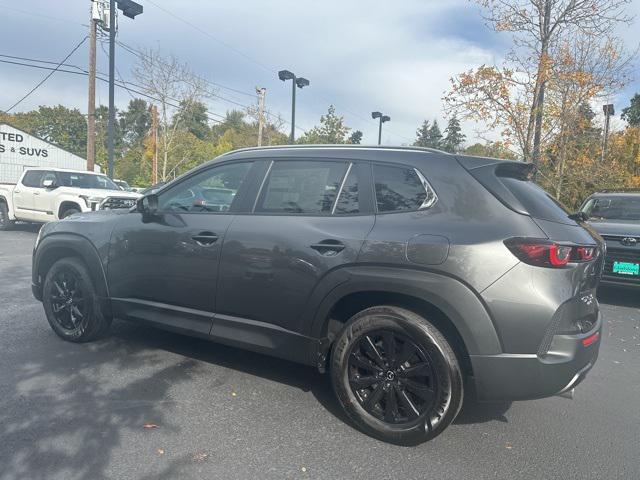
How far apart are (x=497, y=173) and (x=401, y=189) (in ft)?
2.00

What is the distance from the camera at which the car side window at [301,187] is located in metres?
3.37

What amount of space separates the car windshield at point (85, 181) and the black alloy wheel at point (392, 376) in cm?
1179

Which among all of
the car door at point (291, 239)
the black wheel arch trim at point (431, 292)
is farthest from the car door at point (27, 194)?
the black wheel arch trim at point (431, 292)

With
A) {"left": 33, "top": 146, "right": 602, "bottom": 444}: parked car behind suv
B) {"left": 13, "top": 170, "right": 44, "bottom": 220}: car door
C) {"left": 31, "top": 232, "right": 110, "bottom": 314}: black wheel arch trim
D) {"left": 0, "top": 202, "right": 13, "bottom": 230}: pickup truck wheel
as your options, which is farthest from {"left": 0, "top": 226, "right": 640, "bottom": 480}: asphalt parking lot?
{"left": 0, "top": 202, "right": 13, "bottom": 230}: pickup truck wheel

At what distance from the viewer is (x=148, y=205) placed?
154 inches

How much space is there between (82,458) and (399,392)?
1.87m

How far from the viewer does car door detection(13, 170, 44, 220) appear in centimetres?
1289

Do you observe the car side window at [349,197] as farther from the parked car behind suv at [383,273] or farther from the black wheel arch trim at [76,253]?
the black wheel arch trim at [76,253]

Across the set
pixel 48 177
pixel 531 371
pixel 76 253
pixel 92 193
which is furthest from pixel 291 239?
pixel 48 177

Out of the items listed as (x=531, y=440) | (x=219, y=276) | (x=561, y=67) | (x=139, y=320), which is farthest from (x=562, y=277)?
(x=561, y=67)

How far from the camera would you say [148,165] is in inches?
1553

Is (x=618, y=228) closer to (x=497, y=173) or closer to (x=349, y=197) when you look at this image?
(x=497, y=173)

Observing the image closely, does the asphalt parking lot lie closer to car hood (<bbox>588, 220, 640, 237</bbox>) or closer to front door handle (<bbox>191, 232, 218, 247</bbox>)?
front door handle (<bbox>191, 232, 218, 247</bbox>)

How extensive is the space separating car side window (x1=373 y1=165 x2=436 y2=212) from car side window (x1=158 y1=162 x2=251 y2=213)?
3.66 ft
